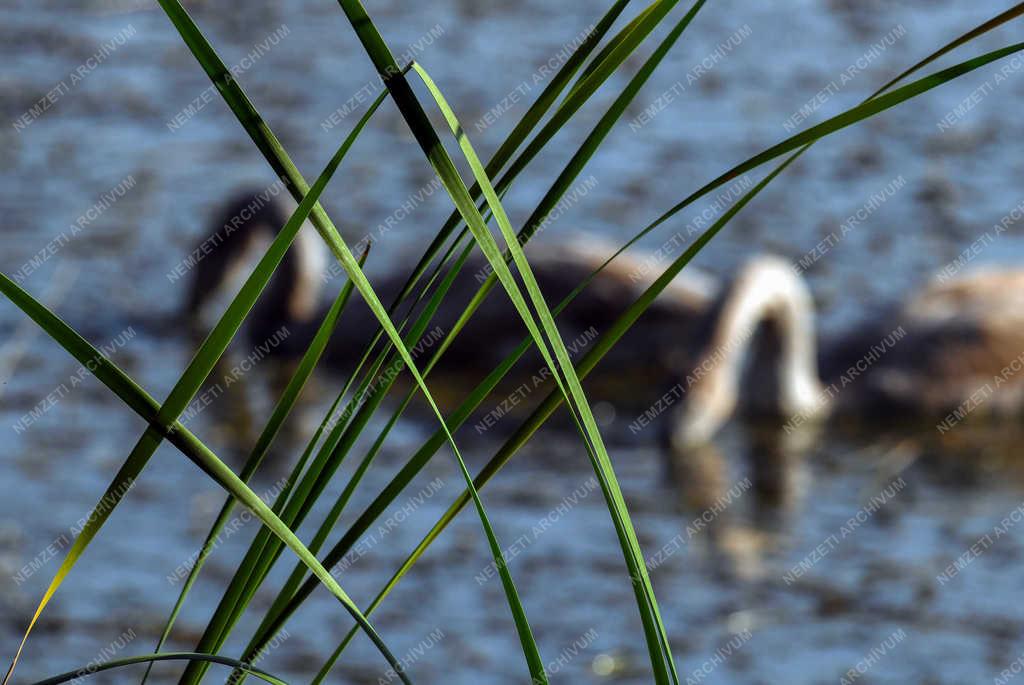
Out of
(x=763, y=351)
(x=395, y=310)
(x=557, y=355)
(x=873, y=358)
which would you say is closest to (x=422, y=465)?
(x=395, y=310)

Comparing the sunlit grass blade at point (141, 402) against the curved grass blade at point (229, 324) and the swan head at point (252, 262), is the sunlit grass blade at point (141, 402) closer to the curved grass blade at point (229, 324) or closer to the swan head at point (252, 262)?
the curved grass blade at point (229, 324)

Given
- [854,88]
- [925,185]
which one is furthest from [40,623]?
[854,88]

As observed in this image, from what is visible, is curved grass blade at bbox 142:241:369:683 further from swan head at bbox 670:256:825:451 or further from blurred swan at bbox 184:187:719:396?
blurred swan at bbox 184:187:719:396

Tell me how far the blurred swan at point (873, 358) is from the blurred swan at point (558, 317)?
0.31 metres

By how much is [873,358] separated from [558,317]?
1575mm

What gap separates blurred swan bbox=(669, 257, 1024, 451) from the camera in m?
6.82

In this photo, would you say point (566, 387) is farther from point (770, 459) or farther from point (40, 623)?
point (770, 459)

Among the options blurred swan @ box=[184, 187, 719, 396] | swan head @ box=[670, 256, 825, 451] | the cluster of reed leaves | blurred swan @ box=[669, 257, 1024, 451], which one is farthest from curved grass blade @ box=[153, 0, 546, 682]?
blurred swan @ box=[184, 187, 719, 396]

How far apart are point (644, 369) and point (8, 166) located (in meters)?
3.82

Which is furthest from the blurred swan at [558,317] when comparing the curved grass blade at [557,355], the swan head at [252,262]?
the curved grass blade at [557,355]

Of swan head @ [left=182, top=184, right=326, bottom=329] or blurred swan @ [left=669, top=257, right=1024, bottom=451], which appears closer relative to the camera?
blurred swan @ [left=669, top=257, right=1024, bottom=451]

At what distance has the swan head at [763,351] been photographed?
6.91m

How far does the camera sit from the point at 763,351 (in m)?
7.06

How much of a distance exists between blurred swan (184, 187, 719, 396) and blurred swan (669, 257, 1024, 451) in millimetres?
313
